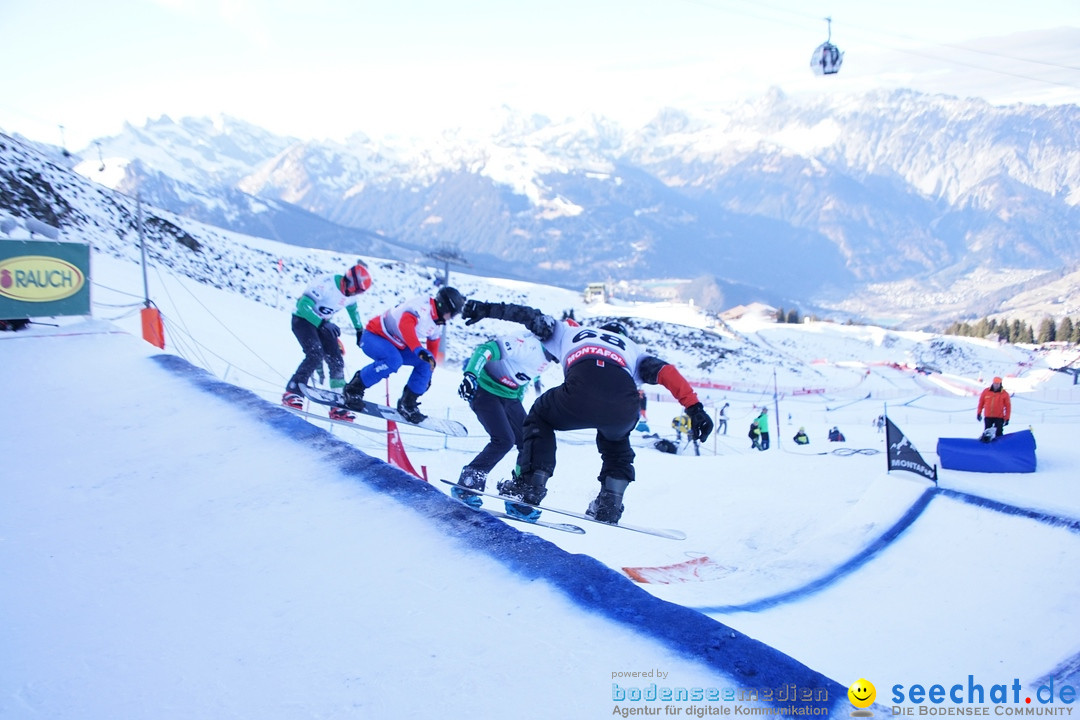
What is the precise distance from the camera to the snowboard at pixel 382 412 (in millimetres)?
8500

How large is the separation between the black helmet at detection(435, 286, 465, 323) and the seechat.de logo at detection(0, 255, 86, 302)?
6967mm

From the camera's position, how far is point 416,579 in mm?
3639

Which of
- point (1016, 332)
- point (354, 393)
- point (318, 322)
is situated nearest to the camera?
point (354, 393)

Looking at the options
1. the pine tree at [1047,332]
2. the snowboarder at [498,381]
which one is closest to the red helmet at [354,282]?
the snowboarder at [498,381]

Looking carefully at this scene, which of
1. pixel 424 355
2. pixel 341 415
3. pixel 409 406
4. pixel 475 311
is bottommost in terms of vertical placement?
pixel 341 415

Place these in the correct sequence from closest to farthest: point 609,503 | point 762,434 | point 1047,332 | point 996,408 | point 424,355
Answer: point 609,503
point 424,355
point 996,408
point 762,434
point 1047,332

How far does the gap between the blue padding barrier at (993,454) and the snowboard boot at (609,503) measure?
9.50m

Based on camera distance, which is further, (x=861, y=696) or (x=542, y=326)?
(x=542, y=326)

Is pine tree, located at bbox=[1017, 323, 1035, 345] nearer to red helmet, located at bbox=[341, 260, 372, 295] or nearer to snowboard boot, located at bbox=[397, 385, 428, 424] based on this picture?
red helmet, located at bbox=[341, 260, 372, 295]

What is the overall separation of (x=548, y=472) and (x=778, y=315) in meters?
135

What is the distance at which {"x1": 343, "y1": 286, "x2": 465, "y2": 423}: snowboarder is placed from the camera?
25.2ft

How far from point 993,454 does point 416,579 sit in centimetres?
1163

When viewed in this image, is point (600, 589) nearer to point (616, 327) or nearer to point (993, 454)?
point (616, 327)

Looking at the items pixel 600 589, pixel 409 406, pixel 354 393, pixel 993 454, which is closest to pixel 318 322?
pixel 354 393
